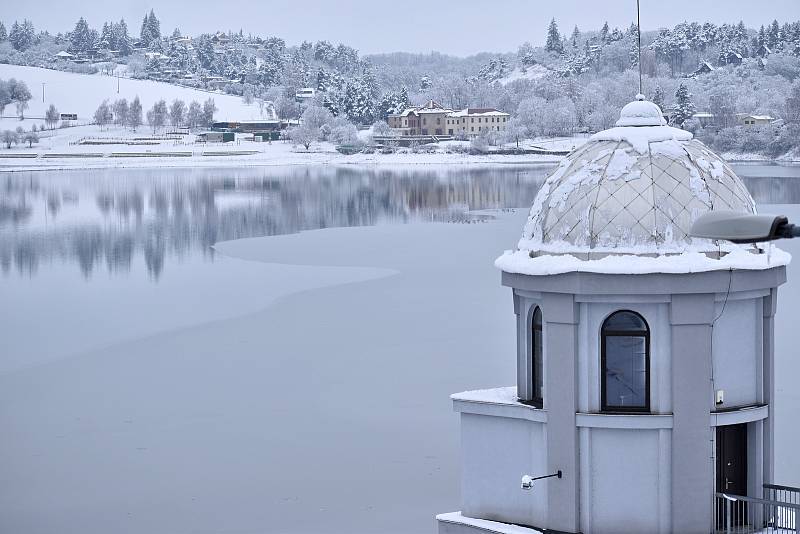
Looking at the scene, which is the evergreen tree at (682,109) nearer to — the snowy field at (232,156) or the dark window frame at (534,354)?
the snowy field at (232,156)

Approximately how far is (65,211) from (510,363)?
5717 cm

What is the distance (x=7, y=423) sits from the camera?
27.2m

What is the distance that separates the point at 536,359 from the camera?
1377 cm

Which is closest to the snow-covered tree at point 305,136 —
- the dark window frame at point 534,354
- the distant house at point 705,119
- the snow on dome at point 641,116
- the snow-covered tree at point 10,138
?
the snow-covered tree at point 10,138

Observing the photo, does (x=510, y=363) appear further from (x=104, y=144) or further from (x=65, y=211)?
(x=104, y=144)

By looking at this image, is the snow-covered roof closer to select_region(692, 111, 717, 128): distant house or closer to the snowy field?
the snowy field

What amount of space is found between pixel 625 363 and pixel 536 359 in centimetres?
98

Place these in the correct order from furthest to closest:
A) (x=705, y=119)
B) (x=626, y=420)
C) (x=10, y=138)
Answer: (x=10, y=138) < (x=705, y=119) < (x=626, y=420)

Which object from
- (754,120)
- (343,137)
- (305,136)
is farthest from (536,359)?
(343,137)

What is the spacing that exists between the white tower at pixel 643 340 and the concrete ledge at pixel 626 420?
0.01 meters

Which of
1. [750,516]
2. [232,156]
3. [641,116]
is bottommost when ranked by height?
[232,156]

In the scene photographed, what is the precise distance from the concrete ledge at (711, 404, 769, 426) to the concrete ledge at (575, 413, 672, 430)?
419 mm

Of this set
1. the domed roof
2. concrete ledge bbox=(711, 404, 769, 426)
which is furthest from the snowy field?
concrete ledge bbox=(711, 404, 769, 426)

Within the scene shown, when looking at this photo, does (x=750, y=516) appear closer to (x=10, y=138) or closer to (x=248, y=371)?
(x=248, y=371)
